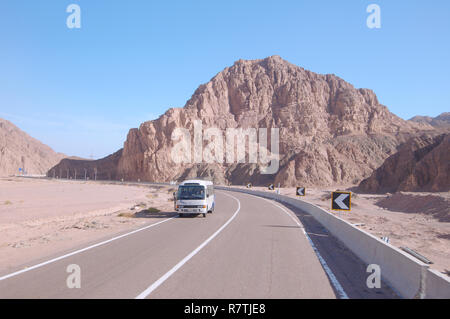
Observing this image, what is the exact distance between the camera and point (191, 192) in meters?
20.1

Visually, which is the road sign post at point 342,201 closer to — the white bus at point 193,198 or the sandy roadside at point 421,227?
the sandy roadside at point 421,227

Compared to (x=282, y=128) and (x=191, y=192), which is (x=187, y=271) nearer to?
(x=191, y=192)

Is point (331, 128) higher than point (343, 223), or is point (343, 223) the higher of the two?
point (331, 128)

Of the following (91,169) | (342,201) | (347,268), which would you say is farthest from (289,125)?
(347,268)

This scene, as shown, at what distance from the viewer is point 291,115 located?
107562mm

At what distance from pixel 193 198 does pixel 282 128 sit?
8677cm

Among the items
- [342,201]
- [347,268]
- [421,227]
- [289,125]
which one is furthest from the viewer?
[289,125]

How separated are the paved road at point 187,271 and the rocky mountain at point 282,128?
63.7 m

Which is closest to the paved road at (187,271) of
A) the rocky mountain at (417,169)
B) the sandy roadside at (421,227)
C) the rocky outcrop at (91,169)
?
the sandy roadside at (421,227)

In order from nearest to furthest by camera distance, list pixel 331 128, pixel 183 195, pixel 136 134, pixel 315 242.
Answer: pixel 315 242 < pixel 183 195 < pixel 331 128 < pixel 136 134

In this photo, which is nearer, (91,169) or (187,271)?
(187,271)
